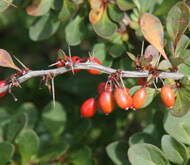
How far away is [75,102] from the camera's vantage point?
8.92ft

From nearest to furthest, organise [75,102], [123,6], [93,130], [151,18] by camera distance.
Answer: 1. [151,18]
2. [123,6]
3. [93,130]
4. [75,102]

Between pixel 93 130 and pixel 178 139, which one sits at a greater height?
pixel 178 139

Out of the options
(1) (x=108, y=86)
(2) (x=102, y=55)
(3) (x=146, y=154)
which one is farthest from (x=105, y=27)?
(3) (x=146, y=154)

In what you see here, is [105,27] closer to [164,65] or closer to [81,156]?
[164,65]

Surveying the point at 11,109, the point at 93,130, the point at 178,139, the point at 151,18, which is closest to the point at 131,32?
the point at 151,18

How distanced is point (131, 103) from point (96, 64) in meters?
0.25

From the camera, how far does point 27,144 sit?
181 cm

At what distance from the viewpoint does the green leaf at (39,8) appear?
68.6 inches

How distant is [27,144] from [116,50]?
2.76ft

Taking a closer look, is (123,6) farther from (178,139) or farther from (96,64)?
(178,139)

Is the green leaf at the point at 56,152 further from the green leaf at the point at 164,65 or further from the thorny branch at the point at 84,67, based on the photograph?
the green leaf at the point at 164,65

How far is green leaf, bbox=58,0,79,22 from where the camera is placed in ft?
5.31

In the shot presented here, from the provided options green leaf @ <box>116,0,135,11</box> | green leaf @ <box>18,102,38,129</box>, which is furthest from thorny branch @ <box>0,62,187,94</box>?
green leaf @ <box>18,102,38,129</box>

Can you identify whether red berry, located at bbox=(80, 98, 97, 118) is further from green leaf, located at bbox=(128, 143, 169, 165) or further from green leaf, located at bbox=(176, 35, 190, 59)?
green leaf, located at bbox=(176, 35, 190, 59)
